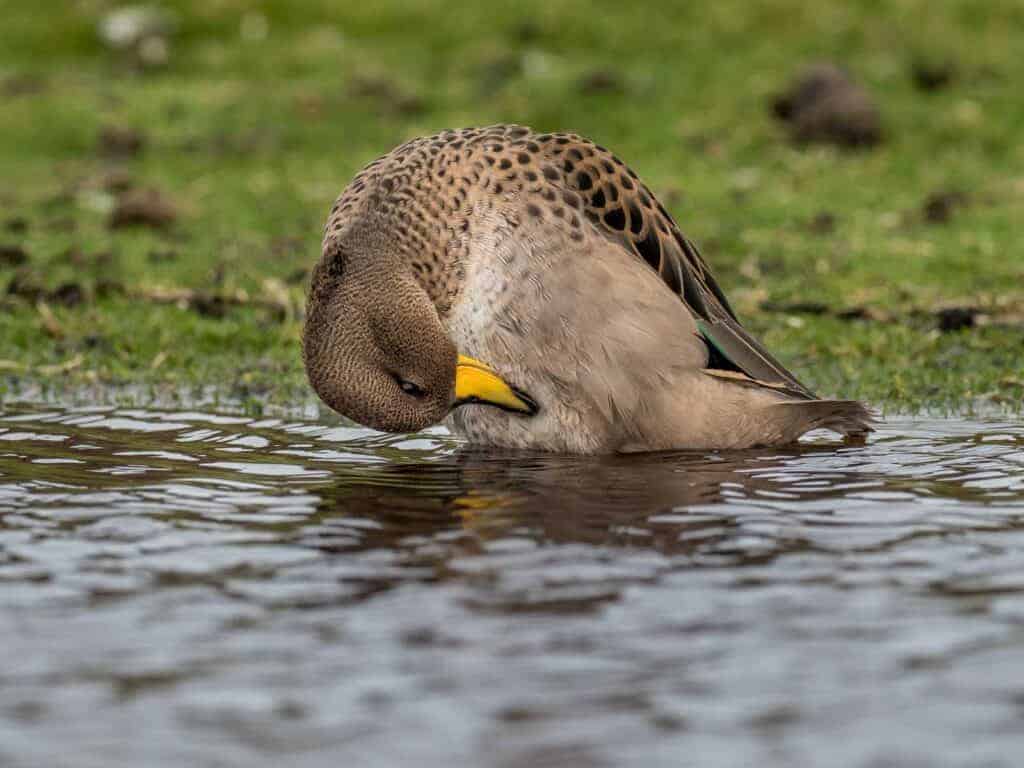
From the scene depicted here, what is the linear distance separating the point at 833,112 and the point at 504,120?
2.80 metres

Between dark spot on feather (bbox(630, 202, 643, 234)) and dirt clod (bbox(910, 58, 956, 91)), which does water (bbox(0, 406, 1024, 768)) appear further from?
dirt clod (bbox(910, 58, 956, 91))

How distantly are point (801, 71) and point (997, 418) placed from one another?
730 centimetres

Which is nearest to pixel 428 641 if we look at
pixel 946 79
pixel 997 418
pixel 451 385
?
pixel 451 385

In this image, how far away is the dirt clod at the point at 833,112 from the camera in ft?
47.5

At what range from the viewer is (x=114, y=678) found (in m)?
4.57

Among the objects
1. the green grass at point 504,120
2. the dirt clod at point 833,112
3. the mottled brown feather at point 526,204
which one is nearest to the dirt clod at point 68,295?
the green grass at point 504,120

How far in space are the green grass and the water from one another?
2.09 m

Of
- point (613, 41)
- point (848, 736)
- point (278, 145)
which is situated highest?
point (613, 41)

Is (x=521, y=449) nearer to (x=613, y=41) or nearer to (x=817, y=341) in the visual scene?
(x=817, y=341)

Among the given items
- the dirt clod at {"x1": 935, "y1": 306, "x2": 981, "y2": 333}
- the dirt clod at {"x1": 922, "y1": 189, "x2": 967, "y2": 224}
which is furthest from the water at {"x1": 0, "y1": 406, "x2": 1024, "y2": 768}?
the dirt clod at {"x1": 922, "y1": 189, "x2": 967, "y2": 224}

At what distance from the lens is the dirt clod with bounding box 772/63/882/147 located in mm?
14492

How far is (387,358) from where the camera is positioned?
6902 millimetres

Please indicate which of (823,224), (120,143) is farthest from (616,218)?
(120,143)

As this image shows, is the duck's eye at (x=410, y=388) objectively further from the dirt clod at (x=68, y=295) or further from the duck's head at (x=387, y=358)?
the dirt clod at (x=68, y=295)
